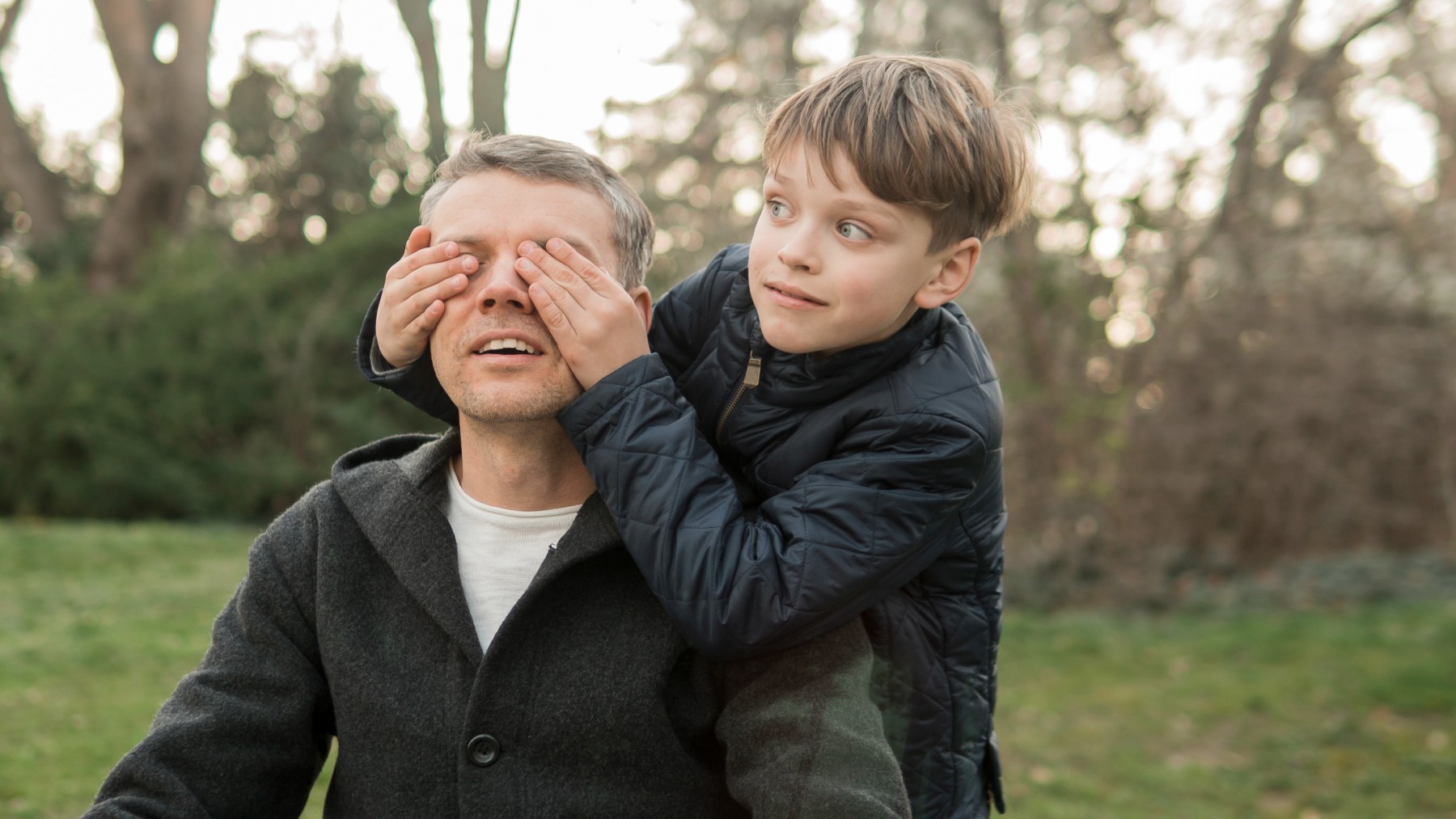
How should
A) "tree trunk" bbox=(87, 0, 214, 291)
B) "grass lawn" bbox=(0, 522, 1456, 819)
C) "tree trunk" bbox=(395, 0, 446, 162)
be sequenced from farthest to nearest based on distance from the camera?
1. "tree trunk" bbox=(87, 0, 214, 291)
2. "tree trunk" bbox=(395, 0, 446, 162)
3. "grass lawn" bbox=(0, 522, 1456, 819)

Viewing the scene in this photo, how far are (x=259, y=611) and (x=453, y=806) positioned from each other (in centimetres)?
51

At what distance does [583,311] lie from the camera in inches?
83.9

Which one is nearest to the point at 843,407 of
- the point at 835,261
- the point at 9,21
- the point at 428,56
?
the point at 835,261

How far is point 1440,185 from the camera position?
33.1ft

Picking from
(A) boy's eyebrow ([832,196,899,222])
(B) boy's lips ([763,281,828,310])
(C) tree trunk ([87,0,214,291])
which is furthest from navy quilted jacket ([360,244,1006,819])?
(C) tree trunk ([87,0,214,291])

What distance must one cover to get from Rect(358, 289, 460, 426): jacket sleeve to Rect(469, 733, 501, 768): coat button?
658mm

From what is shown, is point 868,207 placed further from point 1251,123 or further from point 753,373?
point 1251,123

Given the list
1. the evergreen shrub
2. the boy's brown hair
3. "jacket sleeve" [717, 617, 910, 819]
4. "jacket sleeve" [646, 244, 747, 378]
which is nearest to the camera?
"jacket sleeve" [717, 617, 910, 819]

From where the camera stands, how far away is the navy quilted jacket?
198 cm

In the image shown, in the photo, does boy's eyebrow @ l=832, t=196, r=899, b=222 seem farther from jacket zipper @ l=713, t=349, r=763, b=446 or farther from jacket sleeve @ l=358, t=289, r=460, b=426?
jacket sleeve @ l=358, t=289, r=460, b=426

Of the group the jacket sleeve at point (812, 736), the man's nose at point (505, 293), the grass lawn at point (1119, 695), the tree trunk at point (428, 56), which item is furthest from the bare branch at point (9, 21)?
the jacket sleeve at point (812, 736)

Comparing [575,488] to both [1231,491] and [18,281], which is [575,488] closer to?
[1231,491]

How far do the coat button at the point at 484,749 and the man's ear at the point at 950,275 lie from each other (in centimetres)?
108

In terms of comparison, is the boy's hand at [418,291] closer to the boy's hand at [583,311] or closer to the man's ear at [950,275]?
the boy's hand at [583,311]
